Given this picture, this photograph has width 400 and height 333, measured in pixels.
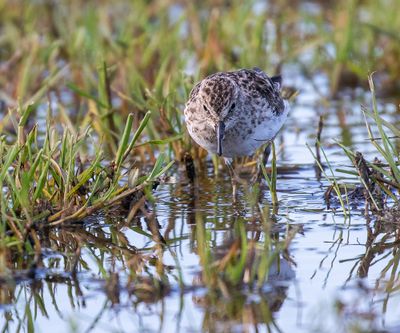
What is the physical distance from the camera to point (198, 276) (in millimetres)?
5395

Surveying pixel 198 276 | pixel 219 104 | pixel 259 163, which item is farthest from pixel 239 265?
pixel 259 163

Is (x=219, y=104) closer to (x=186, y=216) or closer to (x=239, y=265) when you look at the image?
(x=186, y=216)

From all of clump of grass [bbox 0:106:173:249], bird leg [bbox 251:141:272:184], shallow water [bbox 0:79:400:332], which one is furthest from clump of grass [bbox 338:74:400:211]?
clump of grass [bbox 0:106:173:249]

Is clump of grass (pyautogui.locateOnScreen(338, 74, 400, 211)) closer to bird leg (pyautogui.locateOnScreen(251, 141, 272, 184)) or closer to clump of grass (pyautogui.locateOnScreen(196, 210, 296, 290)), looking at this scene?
clump of grass (pyautogui.locateOnScreen(196, 210, 296, 290))

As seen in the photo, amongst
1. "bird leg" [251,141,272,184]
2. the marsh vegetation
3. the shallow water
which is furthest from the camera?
"bird leg" [251,141,272,184]

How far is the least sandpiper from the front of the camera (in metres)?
6.89

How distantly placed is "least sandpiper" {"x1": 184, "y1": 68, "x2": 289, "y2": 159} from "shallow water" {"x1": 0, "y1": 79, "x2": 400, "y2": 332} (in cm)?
50

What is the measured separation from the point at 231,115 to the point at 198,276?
6.39 ft

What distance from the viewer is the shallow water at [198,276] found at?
4.79 m

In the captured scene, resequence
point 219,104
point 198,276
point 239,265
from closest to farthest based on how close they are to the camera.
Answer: point 239,265, point 198,276, point 219,104

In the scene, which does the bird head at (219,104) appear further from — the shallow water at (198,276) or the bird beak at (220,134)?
the shallow water at (198,276)

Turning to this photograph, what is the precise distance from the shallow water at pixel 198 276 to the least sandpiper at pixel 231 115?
0.50m

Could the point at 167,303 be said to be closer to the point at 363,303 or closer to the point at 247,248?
the point at 247,248

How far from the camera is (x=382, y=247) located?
19.7 ft
